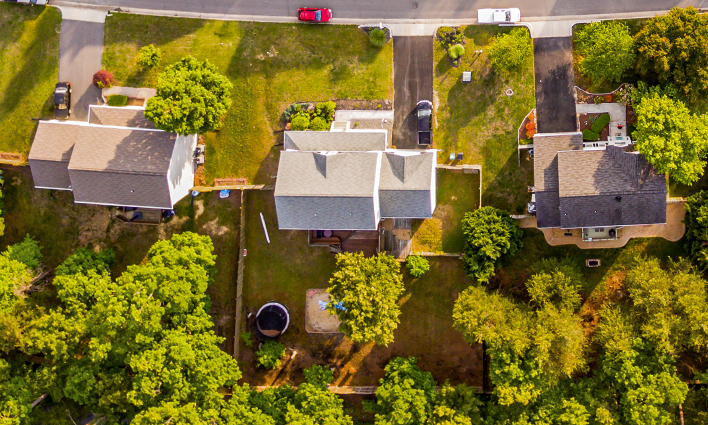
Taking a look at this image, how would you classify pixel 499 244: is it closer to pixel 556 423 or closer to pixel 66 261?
pixel 556 423

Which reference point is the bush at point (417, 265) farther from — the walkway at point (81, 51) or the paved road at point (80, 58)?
the paved road at point (80, 58)

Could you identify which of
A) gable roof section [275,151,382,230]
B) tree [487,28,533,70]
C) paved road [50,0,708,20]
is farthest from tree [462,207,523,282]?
paved road [50,0,708,20]

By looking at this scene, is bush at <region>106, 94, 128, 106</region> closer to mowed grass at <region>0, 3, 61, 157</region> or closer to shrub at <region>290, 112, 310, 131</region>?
mowed grass at <region>0, 3, 61, 157</region>

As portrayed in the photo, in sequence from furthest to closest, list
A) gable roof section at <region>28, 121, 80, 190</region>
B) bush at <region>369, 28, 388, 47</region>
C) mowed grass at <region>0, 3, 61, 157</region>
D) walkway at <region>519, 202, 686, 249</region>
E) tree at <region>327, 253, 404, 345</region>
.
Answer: mowed grass at <region>0, 3, 61, 157</region>, bush at <region>369, 28, 388, 47</region>, walkway at <region>519, 202, 686, 249</region>, gable roof section at <region>28, 121, 80, 190</region>, tree at <region>327, 253, 404, 345</region>

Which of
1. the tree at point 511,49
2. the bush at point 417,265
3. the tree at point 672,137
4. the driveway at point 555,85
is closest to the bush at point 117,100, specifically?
the bush at point 417,265

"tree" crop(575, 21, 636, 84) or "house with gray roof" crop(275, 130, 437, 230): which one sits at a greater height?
"tree" crop(575, 21, 636, 84)

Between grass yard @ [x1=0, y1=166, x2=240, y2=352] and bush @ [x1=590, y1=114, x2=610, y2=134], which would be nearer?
bush @ [x1=590, y1=114, x2=610, y2=134]

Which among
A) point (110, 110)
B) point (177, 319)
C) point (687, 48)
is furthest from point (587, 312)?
point (110, 110)
